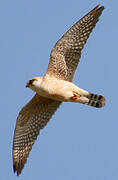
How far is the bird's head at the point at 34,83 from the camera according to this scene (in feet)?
30.6

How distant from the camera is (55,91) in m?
9.22

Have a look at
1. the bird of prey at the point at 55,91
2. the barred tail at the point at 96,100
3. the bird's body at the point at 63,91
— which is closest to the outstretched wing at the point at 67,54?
the bird of prey at the point at 55,91

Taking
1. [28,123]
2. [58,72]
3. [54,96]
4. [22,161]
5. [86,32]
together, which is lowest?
[22,161]

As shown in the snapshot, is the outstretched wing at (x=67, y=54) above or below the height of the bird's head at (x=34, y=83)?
above

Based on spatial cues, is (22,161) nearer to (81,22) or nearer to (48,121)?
(48,121)

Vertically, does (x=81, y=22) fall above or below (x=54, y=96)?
above

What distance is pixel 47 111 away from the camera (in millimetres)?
10125

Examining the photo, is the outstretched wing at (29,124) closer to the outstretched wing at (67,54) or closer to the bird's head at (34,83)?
the bird's head at (34,83)

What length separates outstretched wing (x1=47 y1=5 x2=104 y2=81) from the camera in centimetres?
961

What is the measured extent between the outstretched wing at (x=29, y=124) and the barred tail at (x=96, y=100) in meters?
1.09

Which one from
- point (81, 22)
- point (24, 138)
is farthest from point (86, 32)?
point (24, 138)

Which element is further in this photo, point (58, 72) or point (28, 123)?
point (28, 123)

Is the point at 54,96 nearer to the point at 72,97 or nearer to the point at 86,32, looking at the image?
the point at 72,97

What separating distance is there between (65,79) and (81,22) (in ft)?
4.94
